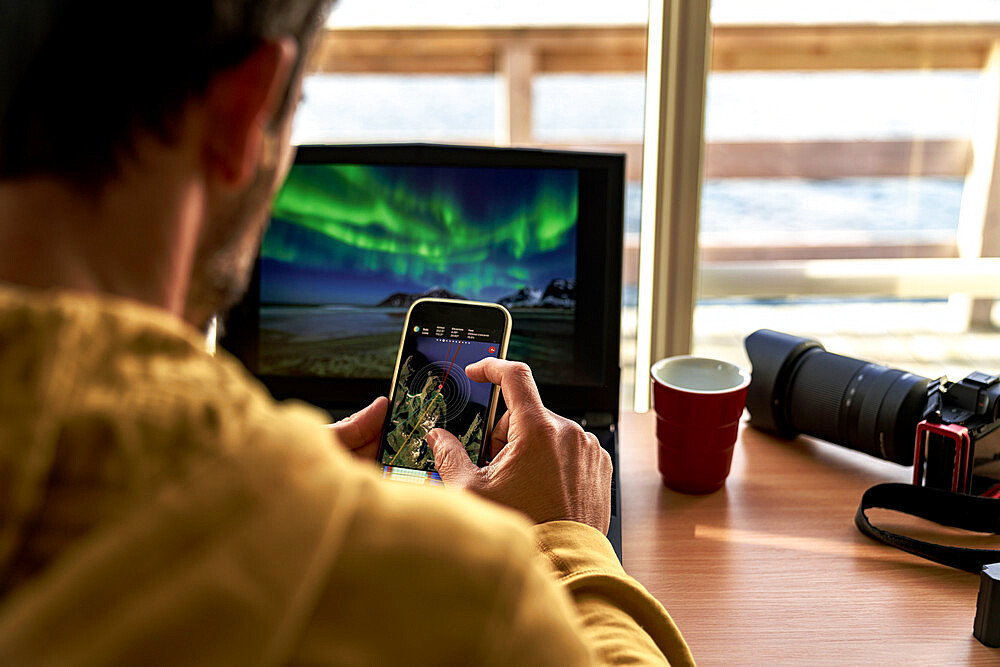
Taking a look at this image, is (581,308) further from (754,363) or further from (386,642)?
(386,642)

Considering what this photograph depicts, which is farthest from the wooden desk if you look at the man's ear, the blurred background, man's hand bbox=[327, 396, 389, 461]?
the man's ear

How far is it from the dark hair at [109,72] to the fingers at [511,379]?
1.43 feet

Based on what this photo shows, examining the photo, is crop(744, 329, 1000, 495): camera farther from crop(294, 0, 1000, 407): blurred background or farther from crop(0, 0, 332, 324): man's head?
crop(0, 0, 332, 324): man's head

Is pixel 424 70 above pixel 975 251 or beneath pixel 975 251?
above

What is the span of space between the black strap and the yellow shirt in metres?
0.58

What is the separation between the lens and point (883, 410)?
911 millimetres

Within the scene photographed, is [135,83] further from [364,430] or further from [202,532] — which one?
[364,430]

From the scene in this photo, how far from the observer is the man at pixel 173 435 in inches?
10.2

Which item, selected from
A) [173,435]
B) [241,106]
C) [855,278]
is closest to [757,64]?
[855,278]

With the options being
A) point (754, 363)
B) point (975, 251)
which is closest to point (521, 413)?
point (754, 363)

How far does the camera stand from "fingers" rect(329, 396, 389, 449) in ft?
2.72

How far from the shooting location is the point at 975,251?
134 centimetres

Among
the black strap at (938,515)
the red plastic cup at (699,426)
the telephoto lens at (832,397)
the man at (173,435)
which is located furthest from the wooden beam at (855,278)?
the man at (173,435)

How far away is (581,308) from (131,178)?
2.19ft
